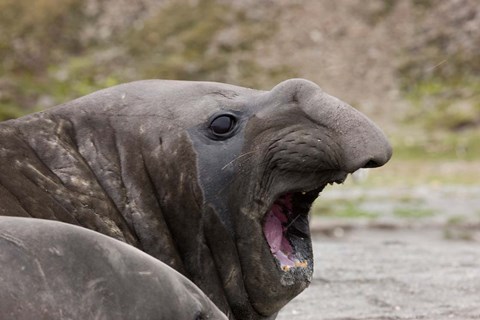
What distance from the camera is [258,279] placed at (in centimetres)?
560

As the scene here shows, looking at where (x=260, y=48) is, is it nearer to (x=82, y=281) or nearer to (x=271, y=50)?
(x=271, y=50)

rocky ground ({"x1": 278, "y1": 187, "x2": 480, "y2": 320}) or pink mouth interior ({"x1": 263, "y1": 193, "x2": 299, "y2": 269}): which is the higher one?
pink mouth interior ({"x1": 263, "y1": 193, "x2": 299, "y2": 269})

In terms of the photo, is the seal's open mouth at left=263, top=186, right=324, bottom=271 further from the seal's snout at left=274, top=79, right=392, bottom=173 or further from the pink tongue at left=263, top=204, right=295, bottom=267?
the seal's snout at left=274, top=79, right=392, bottom=173

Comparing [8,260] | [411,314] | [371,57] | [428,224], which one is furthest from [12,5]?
[8,260]

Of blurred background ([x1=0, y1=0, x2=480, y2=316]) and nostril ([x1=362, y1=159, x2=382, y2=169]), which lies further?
blurred background ([x1=0, y1=0, x2=480, y2=316])

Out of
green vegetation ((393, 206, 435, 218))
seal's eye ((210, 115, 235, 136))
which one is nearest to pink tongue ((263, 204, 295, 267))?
seal's eye ((210, 115, 235, 136))

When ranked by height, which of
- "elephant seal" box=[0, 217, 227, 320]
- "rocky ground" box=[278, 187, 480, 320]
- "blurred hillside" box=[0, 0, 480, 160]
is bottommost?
"blurred hillside" box=[0, 0, 480, 160]

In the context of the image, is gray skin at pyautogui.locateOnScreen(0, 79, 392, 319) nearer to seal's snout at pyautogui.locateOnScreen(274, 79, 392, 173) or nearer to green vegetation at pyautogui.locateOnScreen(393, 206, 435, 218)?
seal's snout at pyautogui.locateOnScreen(274, 79, 392, 173)

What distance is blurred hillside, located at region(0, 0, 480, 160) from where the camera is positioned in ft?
130

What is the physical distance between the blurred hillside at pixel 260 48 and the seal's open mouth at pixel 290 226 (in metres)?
31.2

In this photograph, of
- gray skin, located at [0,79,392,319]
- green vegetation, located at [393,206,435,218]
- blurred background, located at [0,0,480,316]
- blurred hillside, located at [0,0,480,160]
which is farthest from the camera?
blurred hillside, located at [0,0,480,160]

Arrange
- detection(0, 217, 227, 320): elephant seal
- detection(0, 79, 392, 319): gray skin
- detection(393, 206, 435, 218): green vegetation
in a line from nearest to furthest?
detection(0, 217, 227, 320): elephant seal → detection(0, 79, 392, 319): gray skin → detection(393, 206, 435, 218): green vegetation

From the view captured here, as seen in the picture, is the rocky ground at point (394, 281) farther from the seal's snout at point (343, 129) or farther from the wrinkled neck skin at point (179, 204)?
the seal's snout at point (343, 129)

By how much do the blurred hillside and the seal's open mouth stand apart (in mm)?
31178
